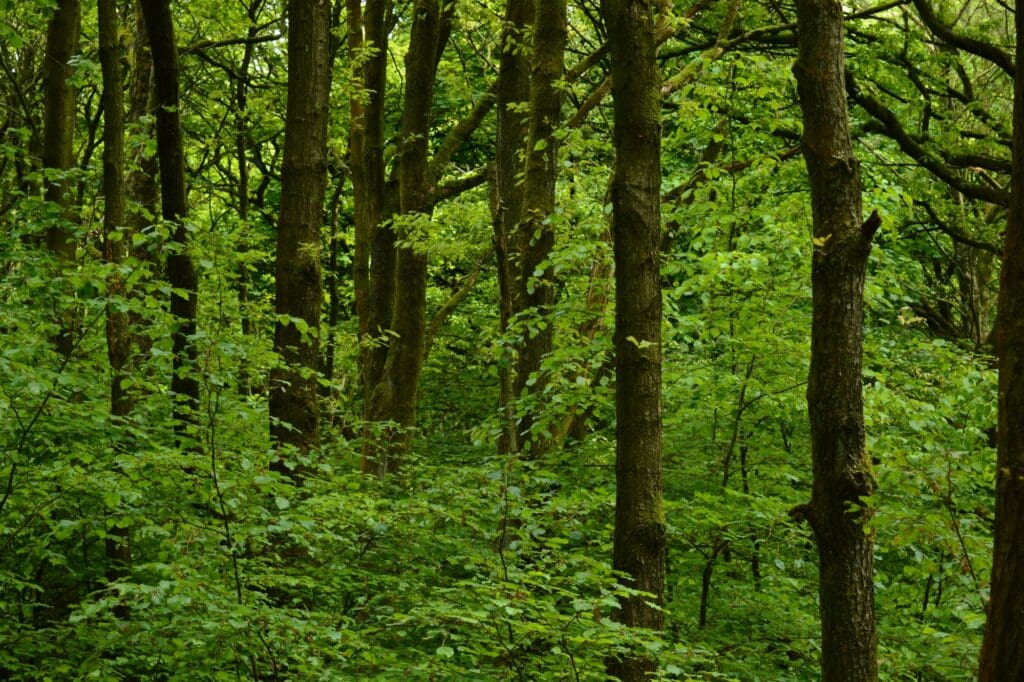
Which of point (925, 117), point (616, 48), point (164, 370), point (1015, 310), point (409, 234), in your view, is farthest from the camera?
point (925, 117)

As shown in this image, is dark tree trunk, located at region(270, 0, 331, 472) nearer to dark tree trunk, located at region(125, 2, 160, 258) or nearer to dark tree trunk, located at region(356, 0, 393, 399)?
dark tree trunk, located at region(125, 2, 160, 258)

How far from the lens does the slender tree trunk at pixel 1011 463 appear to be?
2779 mm

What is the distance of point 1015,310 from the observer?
9.51 ft

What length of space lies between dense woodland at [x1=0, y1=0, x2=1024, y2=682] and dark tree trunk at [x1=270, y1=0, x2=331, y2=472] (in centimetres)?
2

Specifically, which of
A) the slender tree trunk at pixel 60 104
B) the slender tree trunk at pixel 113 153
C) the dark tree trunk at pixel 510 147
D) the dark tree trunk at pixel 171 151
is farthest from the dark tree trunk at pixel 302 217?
the slender tree trunk at pixel 60 104

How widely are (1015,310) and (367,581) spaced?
4.33m

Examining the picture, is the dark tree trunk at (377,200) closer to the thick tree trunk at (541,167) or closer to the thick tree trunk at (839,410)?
the thick tree trunk at (541,167)

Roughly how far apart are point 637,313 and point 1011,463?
8.91 feet

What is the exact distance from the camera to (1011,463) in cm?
281

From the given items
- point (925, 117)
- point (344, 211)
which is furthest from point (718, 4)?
point (344, 211)

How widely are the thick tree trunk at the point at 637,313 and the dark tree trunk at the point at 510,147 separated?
11.1 ft

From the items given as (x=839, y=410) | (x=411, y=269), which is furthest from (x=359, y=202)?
(x=839, y=410)

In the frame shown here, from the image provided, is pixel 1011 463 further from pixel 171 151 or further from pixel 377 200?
pixel 377 200

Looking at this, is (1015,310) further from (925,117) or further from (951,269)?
(951,269)
